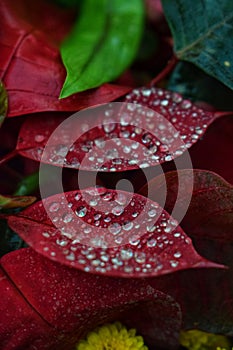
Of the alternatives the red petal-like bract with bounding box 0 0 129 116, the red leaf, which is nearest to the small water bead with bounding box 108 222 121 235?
the red leaf

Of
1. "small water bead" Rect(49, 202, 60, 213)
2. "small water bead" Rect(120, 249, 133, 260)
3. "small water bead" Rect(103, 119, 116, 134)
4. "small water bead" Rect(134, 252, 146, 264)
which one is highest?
"small water bead" Rect(103, 119, 116, 134)

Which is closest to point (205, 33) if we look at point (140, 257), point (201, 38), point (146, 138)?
point (201, 38)

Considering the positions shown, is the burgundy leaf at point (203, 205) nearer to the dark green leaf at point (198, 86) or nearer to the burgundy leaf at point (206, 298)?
the burgundy leaf at point (206, 298)

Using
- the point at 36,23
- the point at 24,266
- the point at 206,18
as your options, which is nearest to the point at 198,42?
the point at 206,18

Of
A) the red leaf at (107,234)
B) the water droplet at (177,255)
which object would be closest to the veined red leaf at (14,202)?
the red leaf at (107,234)

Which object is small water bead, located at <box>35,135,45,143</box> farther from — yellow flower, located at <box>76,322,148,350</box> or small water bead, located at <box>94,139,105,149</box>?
yellow flower, located at <box>76,322,148,350</box>

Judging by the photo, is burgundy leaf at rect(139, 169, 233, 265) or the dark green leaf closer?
burgundy leaf at rect(139, 169, 233, 265)

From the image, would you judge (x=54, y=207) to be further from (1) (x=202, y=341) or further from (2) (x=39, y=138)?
(1) (x=202, y=341)
